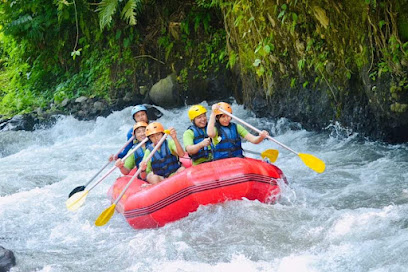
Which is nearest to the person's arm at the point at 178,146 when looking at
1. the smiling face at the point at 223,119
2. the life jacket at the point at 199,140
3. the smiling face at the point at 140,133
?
the life jacket at the point at 199,140

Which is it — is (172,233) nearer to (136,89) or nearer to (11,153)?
(11,153)

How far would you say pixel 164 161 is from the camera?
262 inches

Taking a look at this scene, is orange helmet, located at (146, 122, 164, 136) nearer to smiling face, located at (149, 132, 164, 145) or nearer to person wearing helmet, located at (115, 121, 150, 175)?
smiling face, located at (149, 132, 164, 145)

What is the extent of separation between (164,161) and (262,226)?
1.60m

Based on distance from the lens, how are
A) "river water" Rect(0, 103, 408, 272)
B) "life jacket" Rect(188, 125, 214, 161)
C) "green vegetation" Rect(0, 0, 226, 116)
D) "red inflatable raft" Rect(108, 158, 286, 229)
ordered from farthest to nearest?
1. "green vegetation" Rect(0, 0, 226, 116)
2. "life jacket" Rect(188, 125, 214, 161)
3. "red inflatable raft" Rect(108, 158, 286, 229)
4. "river water" Rect(0, 103, 408, 272)

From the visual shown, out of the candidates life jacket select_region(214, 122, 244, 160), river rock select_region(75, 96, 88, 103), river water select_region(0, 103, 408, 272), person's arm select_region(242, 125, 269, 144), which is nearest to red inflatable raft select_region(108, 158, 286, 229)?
river water select_region(0, 103, 408, 272)

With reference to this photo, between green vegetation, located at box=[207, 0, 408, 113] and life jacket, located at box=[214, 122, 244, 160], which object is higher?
green vegetation, located at box=[207, 0, 408, 113]

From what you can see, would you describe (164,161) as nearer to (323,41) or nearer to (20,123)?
(323,41)

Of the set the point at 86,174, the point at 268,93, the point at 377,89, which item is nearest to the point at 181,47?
the point at 268,93

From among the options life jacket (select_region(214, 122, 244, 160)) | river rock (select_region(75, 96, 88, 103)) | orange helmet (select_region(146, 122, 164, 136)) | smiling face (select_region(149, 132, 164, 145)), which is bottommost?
river rock (select_region(75, 96, 88, 103))

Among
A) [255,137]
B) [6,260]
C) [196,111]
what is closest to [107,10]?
[196,111]

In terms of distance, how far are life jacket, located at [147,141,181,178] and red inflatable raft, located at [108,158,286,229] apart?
0.61 meters

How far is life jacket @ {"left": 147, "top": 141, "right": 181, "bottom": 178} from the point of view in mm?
6652

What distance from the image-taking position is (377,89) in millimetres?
7332
